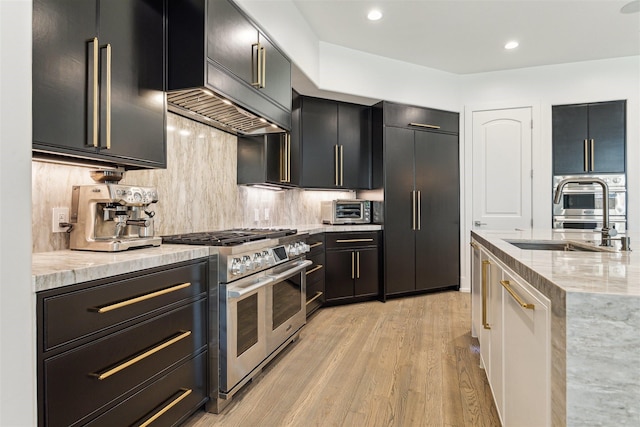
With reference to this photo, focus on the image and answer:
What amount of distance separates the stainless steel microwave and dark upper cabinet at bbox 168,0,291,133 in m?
1.67

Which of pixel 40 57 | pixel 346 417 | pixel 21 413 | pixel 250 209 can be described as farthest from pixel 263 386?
pixel 40 57

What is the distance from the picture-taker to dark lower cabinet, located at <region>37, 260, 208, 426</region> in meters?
1.07

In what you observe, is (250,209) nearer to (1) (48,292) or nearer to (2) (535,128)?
(1) (48,292)

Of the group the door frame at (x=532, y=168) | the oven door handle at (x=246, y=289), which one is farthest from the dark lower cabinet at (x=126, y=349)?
the door frame at (x=532, y=168)

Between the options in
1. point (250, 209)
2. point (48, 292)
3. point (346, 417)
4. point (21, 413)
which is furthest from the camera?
point (250, 209)

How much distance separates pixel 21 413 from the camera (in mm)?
873

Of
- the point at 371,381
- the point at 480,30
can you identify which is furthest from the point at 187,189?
the point at 480,30

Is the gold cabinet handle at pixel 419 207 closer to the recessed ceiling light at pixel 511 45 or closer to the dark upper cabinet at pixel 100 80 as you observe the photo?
the recessed ceiling light at pixel 511 45

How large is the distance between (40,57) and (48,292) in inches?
33.0

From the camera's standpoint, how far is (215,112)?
7.79 ft

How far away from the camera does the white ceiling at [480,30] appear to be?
3.04 meters

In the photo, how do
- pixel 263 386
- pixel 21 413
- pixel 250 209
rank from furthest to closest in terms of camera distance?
pixel 250 209 < pixel 263 386 < pixel 21 413

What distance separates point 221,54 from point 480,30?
2.71 meters

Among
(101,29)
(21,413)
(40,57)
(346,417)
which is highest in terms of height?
(101,29)
